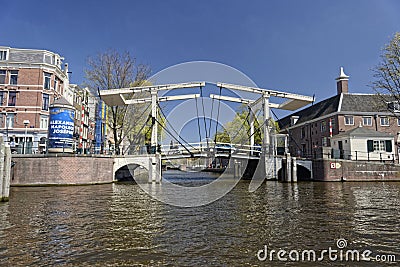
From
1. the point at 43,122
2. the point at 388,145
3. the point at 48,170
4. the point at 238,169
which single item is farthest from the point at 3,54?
the point at 388,145

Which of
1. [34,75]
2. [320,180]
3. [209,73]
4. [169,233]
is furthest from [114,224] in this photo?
[34,75]

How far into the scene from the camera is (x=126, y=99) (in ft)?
72.7

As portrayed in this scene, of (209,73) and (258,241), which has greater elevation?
(209,73)

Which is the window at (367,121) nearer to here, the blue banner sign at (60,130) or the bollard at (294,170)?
the bollard at (294,170)

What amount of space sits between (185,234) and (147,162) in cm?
1369

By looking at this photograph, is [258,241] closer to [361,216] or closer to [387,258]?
[387,258]

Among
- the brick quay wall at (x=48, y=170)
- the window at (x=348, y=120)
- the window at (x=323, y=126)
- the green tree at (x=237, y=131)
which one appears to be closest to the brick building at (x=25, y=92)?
the brick quay wall at (x=48, y=170)

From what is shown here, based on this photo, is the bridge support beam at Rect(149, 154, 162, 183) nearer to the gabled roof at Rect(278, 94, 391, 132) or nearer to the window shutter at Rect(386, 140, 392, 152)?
the gabled roof at Rect(278, 94, 391, 132)

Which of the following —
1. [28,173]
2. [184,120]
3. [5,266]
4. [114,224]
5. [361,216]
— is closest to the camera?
[5,266]

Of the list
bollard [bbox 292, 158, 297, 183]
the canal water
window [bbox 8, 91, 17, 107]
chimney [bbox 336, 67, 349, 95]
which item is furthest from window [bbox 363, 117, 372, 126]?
window [bbox 8, 91, 17, 107]

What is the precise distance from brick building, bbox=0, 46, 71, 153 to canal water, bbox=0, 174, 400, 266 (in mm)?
20643

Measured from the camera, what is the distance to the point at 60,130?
16.1 meters

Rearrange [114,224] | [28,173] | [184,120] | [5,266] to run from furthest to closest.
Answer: [184,120] < [28,173] < [114,224] < [5,266]

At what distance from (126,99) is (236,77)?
26.7ft
